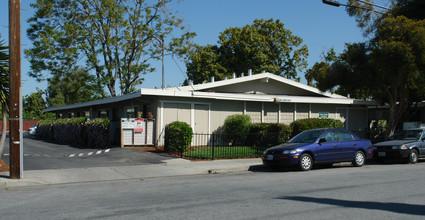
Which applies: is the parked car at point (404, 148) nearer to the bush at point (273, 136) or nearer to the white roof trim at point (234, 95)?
the bush at point (273, 136)

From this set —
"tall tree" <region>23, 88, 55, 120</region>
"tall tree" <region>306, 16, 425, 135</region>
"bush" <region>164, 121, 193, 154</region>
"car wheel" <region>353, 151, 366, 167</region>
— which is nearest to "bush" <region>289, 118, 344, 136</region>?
"tall tree" <region>306, 16, 425, 135</region>

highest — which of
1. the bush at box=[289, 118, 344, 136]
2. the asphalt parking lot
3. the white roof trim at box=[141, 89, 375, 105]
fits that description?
the white roof trim at box=[141, 89, 375, 105]

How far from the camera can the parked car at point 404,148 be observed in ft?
51.4

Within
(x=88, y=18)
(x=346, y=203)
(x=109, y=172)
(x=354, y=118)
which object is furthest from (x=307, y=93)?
(x=88, y=18)

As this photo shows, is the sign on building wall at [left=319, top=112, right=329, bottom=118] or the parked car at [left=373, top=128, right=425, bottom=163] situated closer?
the parked car at [left=373, top=128, right=425, bottom=163]

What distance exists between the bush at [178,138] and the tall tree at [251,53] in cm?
2288

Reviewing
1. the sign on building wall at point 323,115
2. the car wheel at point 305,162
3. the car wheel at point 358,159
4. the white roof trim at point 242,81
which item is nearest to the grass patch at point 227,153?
the white roof trim at point 242,81

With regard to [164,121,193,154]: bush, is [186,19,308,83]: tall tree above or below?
above

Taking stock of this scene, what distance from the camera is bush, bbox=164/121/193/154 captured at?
16.5m

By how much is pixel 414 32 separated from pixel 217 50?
2760 cm

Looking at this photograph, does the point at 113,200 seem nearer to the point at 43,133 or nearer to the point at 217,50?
the point at 43,133

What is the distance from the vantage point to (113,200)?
7.90 metres

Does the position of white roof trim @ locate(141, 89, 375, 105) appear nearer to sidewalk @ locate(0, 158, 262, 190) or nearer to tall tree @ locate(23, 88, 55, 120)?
sidewalk @ locate(0, 158, 262, 190)

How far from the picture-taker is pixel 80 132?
842 inches
